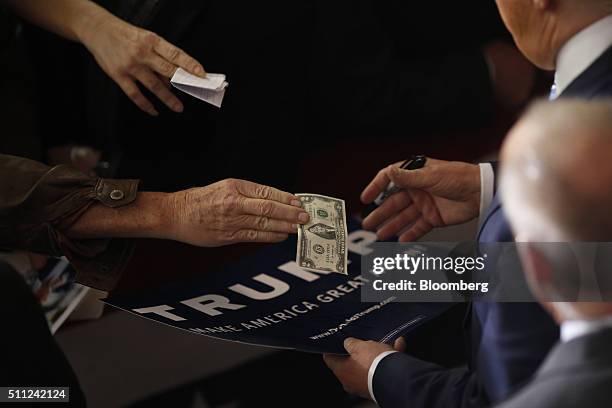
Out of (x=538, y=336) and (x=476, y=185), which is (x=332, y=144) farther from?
(x=538, y=336)

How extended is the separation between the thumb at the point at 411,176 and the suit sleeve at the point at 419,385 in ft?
1.31

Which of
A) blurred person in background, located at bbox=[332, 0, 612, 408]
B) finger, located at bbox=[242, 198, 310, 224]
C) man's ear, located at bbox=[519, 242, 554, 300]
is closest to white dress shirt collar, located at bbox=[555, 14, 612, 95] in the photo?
blurred person in background, located at bbox=[332, 0, 612, 408]

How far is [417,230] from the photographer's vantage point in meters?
1.77

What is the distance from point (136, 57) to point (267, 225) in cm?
50

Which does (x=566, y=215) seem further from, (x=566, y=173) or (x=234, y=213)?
(x=234, y=213)

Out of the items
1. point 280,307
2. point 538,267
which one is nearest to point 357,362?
point 280,307

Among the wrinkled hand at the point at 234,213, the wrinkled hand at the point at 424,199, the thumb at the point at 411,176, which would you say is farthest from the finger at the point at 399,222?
the wrinkled hand at the point at 234,213

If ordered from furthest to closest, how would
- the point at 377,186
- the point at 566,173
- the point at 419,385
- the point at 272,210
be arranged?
the point at 377,186 → the point at 272,210 → the point at 419,385 → the point at 566,173

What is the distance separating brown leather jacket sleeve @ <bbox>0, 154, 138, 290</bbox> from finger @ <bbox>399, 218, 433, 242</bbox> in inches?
23.9

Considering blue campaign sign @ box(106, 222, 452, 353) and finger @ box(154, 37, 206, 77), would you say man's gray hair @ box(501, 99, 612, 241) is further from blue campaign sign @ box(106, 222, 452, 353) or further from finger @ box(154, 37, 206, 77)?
finger @ box(154, 37, 206, 77)

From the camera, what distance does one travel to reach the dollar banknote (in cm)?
155

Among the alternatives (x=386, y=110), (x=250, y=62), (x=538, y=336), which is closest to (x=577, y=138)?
(x=538, y=336)

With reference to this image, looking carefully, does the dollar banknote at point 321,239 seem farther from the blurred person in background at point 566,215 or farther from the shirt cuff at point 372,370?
the blurred person in background at point 566,215

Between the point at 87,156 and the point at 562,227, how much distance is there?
1.63m
